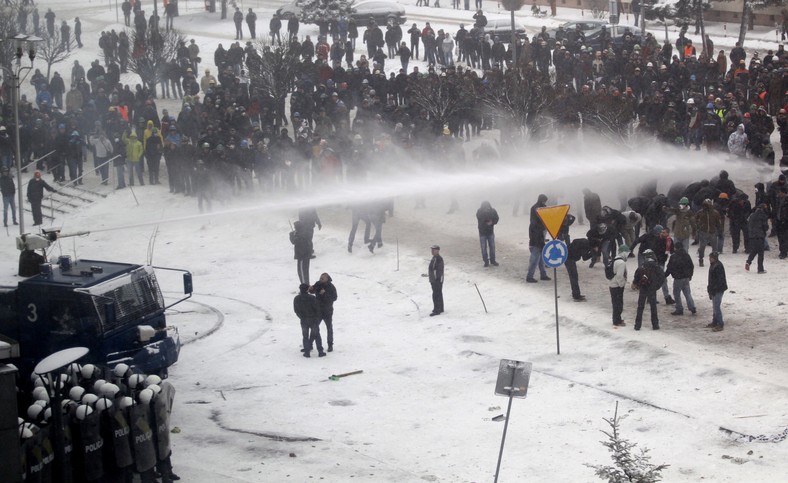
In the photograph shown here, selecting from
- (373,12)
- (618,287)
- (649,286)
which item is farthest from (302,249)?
(373,12)

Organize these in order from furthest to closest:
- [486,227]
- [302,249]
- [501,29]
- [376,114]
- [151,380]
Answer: [501,29], [376,114], [486,227], [302,249], [151,380]

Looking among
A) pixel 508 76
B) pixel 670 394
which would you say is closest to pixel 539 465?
pixel 670 394

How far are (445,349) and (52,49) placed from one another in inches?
1094

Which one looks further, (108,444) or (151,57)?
(151,57)

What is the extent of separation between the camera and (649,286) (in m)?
20.4

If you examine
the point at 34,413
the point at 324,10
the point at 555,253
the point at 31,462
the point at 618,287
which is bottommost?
Answer: the point at 31,462

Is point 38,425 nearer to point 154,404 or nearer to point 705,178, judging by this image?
point 154,404

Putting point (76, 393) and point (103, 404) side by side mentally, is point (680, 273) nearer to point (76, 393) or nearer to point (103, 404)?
point (103, 404)

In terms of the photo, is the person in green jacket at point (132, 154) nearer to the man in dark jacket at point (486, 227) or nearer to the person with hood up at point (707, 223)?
the man in dark jacket at point (486, 227)

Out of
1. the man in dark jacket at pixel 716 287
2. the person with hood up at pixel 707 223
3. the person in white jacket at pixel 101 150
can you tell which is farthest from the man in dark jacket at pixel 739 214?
the person in white jacket at pixel 101 150

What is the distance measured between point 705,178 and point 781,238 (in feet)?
12.7

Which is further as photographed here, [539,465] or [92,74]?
[92,74]

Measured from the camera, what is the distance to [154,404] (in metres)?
15.1

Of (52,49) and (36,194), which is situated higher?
(52,49)
